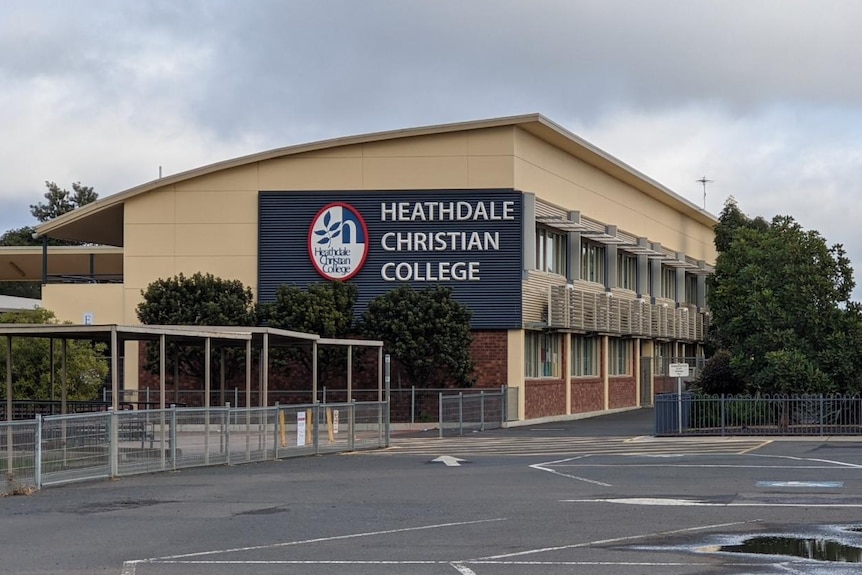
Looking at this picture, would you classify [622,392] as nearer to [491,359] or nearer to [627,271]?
[627,271]

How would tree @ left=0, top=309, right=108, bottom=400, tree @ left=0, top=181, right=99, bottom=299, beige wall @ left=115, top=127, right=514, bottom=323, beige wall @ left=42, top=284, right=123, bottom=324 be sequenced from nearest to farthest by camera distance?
tree @ left=0, top=309, right=108, bottom=400, beige wall @ left=115, top=127, right=514, bottom=323, beige wall @ left=42, top=284, right=123, bottom=324, tree @ left=0, top=181, right=99, bottom=299

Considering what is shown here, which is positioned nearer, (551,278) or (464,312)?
(464,312)

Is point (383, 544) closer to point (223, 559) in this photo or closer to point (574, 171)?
point (223, 559)

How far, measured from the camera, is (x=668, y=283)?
2707 inches

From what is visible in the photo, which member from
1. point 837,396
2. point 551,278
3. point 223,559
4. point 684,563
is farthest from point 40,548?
point 551,278

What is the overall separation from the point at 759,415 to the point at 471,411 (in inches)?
346

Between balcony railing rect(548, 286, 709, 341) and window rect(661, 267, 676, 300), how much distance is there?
757 mm

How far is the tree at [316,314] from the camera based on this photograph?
1709 inches

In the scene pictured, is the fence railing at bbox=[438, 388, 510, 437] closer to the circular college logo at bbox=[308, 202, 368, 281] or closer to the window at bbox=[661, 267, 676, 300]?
the circular college logo at bbox=[308, 202, 368, 281]

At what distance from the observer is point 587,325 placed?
5141cm

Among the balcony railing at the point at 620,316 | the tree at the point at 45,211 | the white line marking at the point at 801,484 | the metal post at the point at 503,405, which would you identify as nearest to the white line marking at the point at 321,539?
the white line marking at the point at 801,484

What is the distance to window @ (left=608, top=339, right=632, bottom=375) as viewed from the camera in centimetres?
5809

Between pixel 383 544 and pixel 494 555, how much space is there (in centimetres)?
145

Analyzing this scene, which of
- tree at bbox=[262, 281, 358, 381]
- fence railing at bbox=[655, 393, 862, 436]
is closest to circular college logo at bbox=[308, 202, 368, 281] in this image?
tree at bbox=[262, 281, 358, 381]
